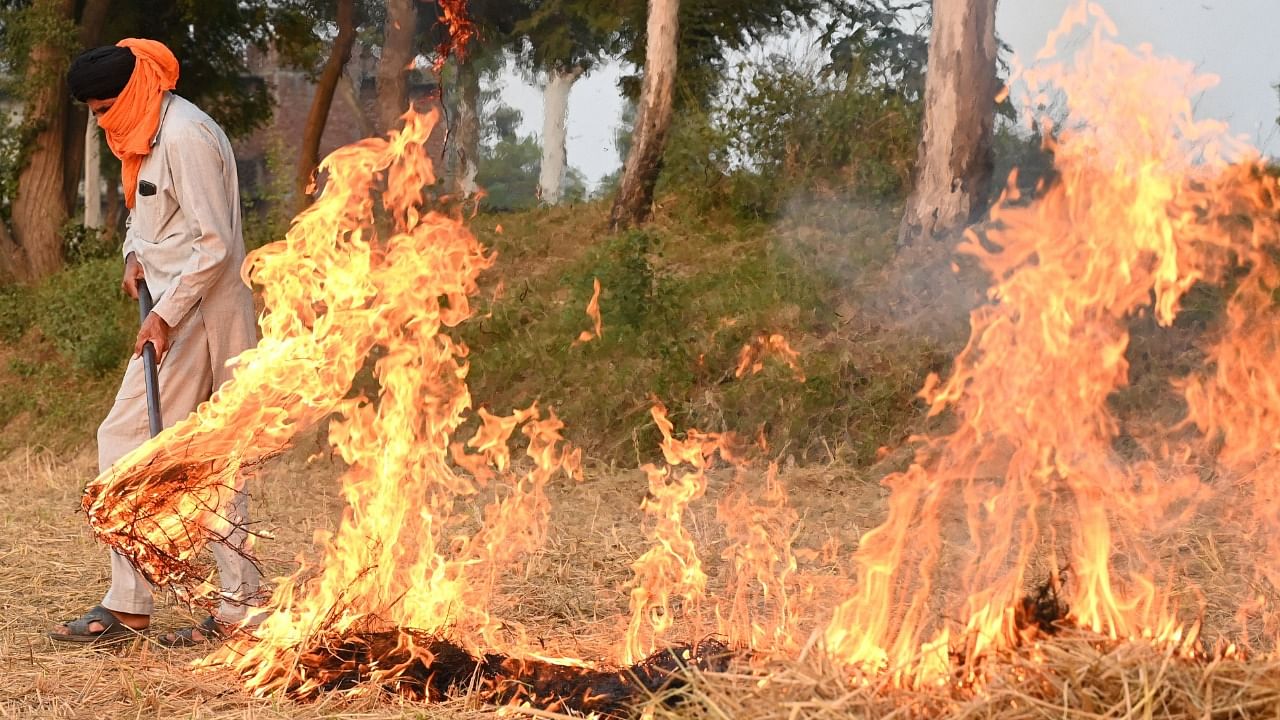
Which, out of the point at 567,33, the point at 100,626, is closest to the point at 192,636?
the point at 100,626

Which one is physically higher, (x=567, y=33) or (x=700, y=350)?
(x=567, y=33)

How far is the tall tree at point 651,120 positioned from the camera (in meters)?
12.6

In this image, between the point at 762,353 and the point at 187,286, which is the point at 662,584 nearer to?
the point at 187,286

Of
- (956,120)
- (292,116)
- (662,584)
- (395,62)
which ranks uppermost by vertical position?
(292,116)

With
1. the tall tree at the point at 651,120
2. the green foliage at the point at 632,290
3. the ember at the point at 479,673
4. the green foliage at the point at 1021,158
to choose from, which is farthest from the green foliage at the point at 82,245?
the ember at the point at 479,673

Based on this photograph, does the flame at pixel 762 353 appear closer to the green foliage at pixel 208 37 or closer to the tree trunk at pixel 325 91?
the tree trunk at pixel 325 91

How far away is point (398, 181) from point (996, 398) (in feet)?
8.18

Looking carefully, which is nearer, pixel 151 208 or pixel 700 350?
pixel 151 208

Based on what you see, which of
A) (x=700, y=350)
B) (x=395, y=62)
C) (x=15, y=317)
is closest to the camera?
(x=700, y=350)

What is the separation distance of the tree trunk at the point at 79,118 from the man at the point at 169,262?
36.0 feet

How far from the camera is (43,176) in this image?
1496cm

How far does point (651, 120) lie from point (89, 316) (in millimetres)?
6057

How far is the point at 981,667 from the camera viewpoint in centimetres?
332

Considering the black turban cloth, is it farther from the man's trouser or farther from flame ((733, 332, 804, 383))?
flame ((733, 332, 804, 383))
